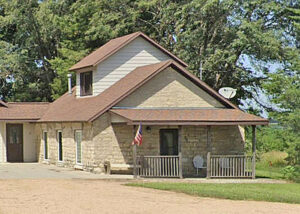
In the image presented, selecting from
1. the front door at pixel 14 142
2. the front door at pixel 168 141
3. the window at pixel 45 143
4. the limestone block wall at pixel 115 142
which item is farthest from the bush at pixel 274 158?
the front door at pixel 14 142

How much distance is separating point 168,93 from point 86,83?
6150 millimetres

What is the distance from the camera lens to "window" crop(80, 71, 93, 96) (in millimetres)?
34125

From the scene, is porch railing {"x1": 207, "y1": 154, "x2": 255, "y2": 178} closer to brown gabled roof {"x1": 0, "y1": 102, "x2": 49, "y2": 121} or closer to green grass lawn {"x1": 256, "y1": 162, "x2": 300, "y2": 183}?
green grass lawn {"x1": 256, "y1": 162, "x2": 300, "y2": 183}

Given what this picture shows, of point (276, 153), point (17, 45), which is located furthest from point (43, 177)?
point (17, 45)

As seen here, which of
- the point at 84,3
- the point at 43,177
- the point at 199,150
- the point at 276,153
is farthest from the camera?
the point at 84,3

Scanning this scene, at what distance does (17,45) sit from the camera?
52156mm

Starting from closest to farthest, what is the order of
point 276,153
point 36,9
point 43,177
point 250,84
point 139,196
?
point 139,196, point 43,177, point 276,153, point 250,84, point 36,9

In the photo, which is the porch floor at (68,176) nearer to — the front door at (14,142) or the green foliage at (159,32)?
the front door at (14,142)

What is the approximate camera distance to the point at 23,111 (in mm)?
38375

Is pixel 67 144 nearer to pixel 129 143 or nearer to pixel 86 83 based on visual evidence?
pixel 86 83

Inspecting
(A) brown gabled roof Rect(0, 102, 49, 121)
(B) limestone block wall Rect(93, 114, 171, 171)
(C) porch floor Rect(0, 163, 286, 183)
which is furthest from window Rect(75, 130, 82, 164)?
(A) brown gabled roof Rect(0, 102, 49, 121)

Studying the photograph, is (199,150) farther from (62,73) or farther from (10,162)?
(62,73)

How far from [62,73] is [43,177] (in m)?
21.2

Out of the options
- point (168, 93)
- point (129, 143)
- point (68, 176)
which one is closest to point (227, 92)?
point (168, 93)
